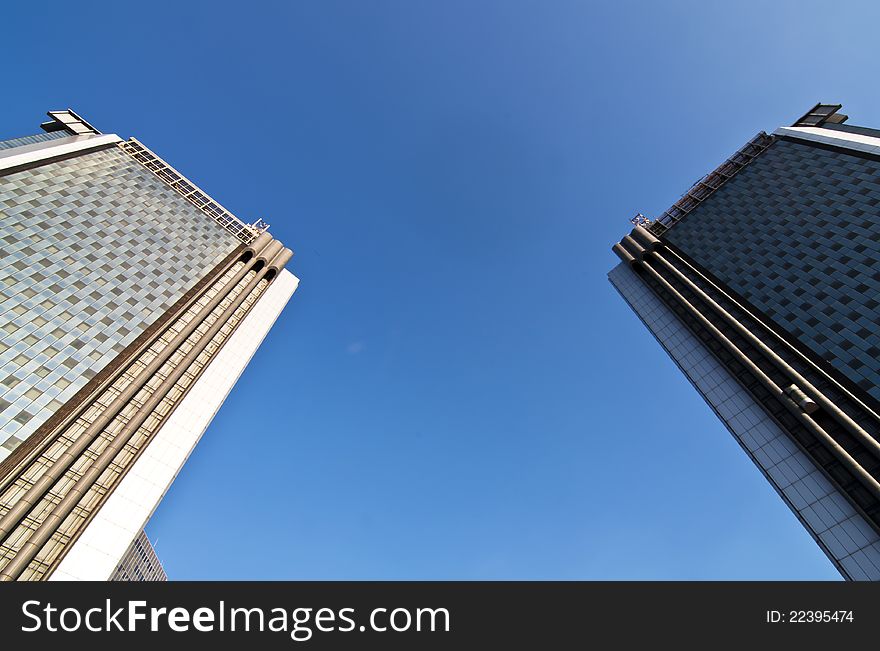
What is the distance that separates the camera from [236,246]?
287 feet

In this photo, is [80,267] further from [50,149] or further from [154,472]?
[154,472]

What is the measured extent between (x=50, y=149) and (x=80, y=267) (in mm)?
29053

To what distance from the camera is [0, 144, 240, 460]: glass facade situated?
144 ft

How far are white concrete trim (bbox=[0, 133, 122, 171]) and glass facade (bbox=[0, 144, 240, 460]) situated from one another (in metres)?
1.45

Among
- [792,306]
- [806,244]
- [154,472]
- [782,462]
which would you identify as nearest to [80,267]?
[154,472]

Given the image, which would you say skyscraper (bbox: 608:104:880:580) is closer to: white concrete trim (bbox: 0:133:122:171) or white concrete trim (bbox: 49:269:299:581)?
white concrete trim (bbox: 49:269:299:581)

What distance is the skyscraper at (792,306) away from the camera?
134 feet

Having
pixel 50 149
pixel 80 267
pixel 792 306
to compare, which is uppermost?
pixel 50 149

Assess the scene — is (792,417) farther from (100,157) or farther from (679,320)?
(100,157)

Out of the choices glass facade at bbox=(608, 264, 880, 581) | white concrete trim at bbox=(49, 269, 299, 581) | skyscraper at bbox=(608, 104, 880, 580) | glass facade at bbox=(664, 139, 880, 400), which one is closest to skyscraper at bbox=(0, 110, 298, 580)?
white concrete trim at bbox=(49, 269, 299, 581)

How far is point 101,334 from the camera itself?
172 ft

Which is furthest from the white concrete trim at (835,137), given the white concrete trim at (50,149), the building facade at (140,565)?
the building facade at (140,565)

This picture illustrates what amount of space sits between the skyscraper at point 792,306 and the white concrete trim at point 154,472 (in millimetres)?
69752
